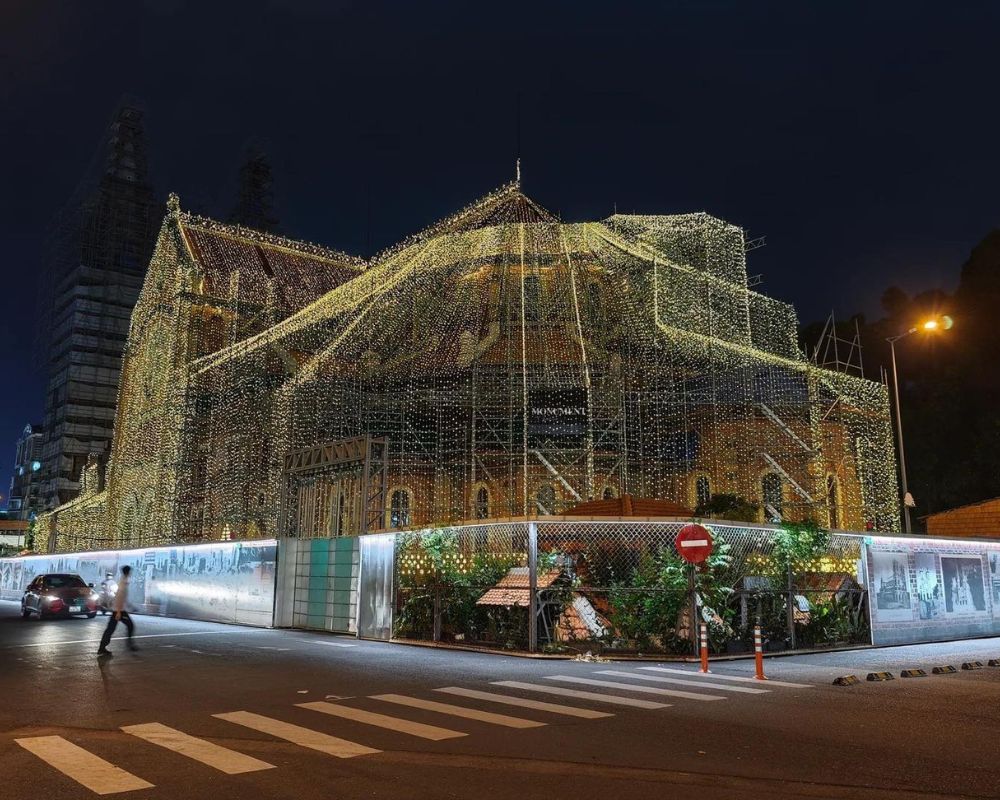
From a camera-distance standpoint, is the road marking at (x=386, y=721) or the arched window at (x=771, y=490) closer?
the road marking at (x=386, y=721)

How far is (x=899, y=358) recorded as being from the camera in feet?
151

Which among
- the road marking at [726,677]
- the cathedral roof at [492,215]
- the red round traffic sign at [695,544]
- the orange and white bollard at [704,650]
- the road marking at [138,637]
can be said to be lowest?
the road marking at [138,637]

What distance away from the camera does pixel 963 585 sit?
19875 mm

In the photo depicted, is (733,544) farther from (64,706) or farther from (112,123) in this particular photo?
(112,123)

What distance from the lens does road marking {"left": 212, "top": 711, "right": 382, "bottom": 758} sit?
727 centimetres

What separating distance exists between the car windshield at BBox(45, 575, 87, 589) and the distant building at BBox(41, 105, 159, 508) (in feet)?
165

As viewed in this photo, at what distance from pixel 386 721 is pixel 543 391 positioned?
19.8 metres

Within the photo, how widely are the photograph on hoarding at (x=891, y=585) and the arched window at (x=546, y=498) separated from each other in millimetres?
10601

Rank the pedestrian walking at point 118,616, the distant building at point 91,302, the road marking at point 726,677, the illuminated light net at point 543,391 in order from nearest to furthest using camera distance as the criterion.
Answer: the road marking at point 726,677 → the pedestrian walking at point 118,616 → the illuminated light net at point 543,391 → the distant building at point 91,302

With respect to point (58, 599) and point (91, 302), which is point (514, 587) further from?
point (91, 302)

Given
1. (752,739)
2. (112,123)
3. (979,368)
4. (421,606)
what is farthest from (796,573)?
(112,123)

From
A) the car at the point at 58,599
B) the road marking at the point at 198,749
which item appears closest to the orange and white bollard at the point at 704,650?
the road marking at the point at 198,749

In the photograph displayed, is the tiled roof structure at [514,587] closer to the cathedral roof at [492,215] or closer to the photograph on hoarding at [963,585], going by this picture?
the photograph on hoarding at [963,585]

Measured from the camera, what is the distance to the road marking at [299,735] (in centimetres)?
727
